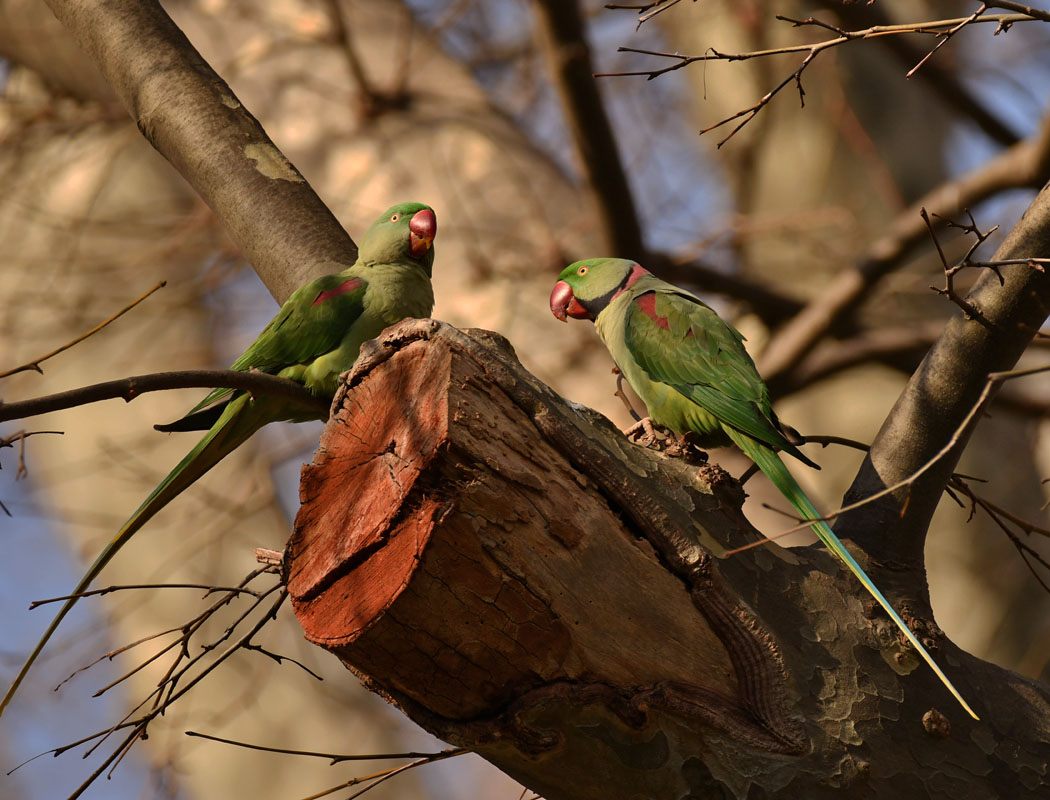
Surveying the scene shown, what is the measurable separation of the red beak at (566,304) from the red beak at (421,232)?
→ 55 cm

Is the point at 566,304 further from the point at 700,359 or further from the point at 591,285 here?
the point at 700,359

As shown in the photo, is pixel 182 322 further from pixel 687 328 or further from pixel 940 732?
pixel 940 732

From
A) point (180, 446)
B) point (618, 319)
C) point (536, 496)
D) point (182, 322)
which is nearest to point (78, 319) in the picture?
point (182, 322)

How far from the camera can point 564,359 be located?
4.27 metres

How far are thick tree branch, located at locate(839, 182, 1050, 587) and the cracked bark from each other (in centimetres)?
34

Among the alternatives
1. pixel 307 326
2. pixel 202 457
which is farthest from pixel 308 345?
pixel 202 457

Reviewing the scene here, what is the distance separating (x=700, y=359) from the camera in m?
2.69

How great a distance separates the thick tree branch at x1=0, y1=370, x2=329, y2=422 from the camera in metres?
1.23

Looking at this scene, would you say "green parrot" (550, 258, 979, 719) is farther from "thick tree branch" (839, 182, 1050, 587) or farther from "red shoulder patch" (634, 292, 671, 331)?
"thick tree branch" (839, 182, 1050, 587)

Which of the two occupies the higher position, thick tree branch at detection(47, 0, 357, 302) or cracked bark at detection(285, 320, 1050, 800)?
thick tree branch at detection(47, 0, 357, 302)

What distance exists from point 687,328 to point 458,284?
1.76 m

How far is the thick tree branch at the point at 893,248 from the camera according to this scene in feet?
11.4

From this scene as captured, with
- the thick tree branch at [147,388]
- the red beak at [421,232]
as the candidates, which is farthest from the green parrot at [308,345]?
the thick tree branch at [147,388]


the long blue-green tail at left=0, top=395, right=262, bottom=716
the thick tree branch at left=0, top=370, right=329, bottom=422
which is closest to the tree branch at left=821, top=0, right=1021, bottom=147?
the long blue-green tail at left=0, top=395, right=262, bottom=716
